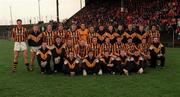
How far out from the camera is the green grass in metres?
10.4

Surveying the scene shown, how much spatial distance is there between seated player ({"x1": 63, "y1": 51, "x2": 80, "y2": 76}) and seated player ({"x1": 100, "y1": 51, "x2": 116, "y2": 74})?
32.7 inches

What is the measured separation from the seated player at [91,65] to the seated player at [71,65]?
25cm

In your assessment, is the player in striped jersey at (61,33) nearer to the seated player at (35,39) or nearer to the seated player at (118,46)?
the seated player at (35,39)

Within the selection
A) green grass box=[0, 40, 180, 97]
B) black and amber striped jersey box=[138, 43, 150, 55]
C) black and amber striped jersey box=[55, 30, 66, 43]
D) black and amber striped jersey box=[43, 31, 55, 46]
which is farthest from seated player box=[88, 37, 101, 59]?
black and amber striped jersey box=[138, 43, 150, 55]

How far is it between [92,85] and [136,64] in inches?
104

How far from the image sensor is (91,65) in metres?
13.6

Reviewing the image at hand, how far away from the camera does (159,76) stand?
42.8ft

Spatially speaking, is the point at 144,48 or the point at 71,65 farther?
the point at 144,48

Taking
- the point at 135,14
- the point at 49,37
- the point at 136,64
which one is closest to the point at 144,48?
the point at 136,64

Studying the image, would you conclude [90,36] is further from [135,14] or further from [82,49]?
[135,14]

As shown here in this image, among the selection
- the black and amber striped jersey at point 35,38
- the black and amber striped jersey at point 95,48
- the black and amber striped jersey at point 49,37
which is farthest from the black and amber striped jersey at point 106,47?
the black and amber striped jersey at point 35,38

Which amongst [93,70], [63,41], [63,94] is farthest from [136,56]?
[63,94]

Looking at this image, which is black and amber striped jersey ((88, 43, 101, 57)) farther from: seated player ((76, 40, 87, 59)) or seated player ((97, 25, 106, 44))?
seated player ((97, 25, 106, 44))

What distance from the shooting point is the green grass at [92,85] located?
10389mm
